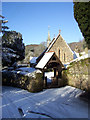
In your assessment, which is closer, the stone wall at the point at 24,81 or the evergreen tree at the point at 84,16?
the evergreen tree at the point at 84,16

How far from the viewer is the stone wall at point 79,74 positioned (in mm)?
8258

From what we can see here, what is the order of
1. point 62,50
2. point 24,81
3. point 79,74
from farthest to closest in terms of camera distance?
point 62,50 → point 24,81 → point 79,74

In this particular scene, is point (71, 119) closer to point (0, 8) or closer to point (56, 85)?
point (56, 85)

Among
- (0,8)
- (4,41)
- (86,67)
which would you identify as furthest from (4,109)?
(4,41)

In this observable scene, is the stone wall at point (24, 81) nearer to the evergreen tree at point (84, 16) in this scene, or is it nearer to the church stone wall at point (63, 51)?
the evergreen tree at point (84, 16)

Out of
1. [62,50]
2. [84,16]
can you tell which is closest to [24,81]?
[84,16]

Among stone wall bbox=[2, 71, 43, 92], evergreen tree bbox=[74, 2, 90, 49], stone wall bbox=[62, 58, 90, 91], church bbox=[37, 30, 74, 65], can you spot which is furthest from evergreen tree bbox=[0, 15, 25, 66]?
evergreen tree bbox=[74, 2, 90, 49]

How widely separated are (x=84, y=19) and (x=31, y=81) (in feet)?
21.7

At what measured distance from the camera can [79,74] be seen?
363 inches

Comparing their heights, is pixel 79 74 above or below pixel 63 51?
below

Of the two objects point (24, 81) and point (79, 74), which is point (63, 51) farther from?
point (24, 81)

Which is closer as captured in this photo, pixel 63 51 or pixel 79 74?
pixel 79 74

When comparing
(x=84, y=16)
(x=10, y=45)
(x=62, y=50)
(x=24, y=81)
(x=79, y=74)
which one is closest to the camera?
(x=84, y=16)

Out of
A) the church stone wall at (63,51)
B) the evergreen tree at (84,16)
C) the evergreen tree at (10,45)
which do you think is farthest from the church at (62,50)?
the evergreen tree at (84,16)
